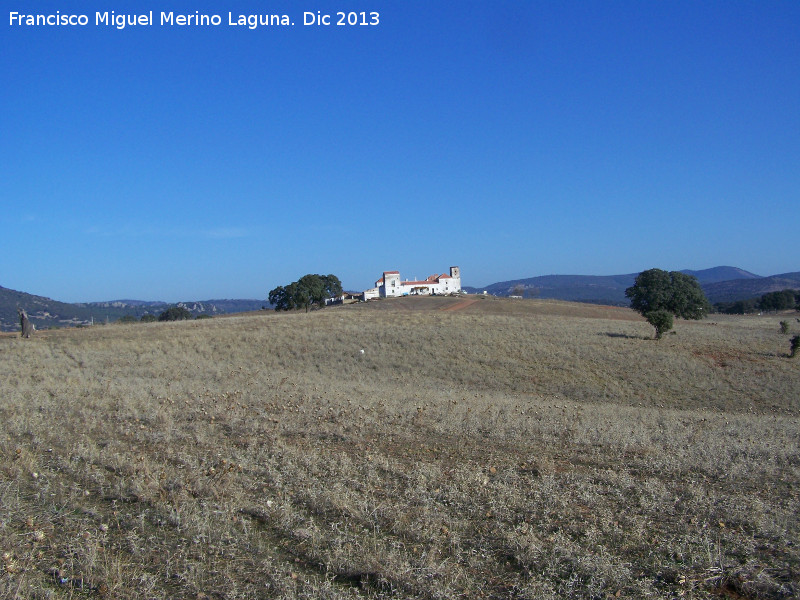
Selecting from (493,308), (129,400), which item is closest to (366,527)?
(129,400)

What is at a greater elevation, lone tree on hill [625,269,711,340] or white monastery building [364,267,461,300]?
white monastery building [364,267,461,300]

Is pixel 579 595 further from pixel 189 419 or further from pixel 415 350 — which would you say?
pixel 415 350

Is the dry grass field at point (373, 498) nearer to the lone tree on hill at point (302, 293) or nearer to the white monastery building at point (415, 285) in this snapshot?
the lone tree on hill at point (302, 293)

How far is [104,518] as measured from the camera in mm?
5516

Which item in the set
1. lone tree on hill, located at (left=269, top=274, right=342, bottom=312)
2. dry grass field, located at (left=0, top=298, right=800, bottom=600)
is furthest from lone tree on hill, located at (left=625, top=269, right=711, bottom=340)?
dry grass field, located at (left=0, top=298, right=800, bottom=600)

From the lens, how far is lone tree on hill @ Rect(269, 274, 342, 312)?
227ft

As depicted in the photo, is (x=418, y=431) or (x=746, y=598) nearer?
(x=746, y=598)

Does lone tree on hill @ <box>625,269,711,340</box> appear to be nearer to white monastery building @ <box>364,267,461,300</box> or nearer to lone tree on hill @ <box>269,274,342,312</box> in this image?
lone tree on hill @ <box>269,274,342,312</box>

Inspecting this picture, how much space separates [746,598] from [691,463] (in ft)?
12.8

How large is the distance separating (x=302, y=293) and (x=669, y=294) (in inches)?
1636

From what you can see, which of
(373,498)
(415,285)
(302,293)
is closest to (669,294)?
(302,293)

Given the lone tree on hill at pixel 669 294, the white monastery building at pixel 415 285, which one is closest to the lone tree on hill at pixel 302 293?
the lone tree on hill at pixel 669 294

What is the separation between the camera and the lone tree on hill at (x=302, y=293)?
227 ft

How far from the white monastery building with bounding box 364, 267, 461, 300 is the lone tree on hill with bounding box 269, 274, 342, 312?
53.1 m
